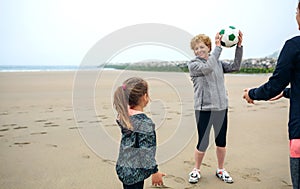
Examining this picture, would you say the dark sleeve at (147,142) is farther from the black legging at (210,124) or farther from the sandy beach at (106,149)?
the black legging at (210,124)

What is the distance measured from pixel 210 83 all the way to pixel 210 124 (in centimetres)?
44

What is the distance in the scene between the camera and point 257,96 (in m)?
1.97

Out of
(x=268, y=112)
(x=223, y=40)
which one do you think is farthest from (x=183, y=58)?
(x=268, y=112)

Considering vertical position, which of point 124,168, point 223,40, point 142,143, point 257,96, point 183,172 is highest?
point 223,40

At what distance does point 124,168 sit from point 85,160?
5.64 ft

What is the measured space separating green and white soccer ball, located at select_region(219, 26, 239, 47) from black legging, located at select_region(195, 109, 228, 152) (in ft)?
2.52

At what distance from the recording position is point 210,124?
3.06 metres

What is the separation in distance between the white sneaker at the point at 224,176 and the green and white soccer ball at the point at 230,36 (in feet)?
4.79

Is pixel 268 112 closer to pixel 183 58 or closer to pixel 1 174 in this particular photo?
pixel 183 58

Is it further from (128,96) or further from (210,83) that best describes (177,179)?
(128,96)

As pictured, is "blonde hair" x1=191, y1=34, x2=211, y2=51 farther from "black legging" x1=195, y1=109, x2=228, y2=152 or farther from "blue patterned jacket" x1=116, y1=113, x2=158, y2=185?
"blue patterned jacket" x1=116, y1=113, x2=158, y2=185

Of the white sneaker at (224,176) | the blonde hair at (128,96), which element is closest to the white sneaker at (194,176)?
the white sneaker at (224,176)

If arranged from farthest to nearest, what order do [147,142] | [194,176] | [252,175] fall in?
1. [252,175]
2. [194,176]
3. [147,142]

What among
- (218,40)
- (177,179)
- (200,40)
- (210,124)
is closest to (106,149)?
(177,179)
